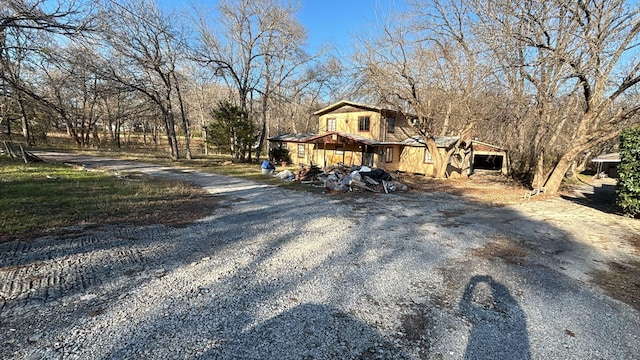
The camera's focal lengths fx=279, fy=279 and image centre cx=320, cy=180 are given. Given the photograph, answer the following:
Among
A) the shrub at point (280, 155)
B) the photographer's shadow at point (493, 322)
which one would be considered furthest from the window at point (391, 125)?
the photographer's shadow at point (493, 322)

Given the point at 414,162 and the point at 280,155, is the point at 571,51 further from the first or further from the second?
the point at 280,155

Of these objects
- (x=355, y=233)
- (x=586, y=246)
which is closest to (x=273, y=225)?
(x=355, y=233)

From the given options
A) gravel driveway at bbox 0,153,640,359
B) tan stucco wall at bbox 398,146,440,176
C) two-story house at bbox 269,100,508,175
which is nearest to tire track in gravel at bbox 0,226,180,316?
gravel driveway at bbox 0,153,640,359

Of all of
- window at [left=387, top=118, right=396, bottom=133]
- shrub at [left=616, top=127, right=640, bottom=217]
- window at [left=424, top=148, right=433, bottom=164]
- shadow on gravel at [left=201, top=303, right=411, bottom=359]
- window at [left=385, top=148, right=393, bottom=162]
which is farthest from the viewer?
window at [left=387, top=118, right=396, bottom=133]

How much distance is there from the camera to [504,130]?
1973cm

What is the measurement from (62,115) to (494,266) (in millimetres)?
9690

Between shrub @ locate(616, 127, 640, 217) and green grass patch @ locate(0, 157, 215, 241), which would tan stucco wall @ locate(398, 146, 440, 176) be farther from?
green grass patch @ locate(0, 157, 215, 241)

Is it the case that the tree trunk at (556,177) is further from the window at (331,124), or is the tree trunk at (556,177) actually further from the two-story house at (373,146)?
the window at (331,124)

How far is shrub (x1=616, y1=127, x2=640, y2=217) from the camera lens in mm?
7383

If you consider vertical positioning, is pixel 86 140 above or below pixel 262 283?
above

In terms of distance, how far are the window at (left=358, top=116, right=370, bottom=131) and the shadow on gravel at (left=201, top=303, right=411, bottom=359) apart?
1798 cm

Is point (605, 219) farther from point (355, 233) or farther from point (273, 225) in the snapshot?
point (273, 225)

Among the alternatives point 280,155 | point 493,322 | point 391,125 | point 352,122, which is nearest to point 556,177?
point 391,125

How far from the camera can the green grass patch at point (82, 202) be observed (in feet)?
17.6
